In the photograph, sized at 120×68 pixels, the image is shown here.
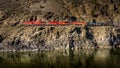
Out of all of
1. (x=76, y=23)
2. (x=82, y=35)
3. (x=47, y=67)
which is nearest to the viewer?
(x=47, y=67)

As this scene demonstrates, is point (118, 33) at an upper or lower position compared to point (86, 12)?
lower

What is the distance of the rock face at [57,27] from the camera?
129 metres

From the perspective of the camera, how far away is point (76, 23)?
14088 centimetres

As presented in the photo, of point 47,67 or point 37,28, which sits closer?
point 47,67

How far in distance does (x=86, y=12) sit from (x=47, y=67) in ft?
263

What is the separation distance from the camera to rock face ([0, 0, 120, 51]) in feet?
422

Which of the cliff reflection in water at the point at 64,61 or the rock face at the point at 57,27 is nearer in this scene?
the cliff reflection in water at the point at 64,61

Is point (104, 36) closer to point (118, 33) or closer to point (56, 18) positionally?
point (118, 33)

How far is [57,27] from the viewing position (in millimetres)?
137250

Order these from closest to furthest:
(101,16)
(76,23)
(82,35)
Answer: (82,35) → (76,23) → (101,16)

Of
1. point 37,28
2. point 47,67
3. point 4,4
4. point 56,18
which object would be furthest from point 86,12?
point 47,67

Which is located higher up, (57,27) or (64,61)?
(57,27)

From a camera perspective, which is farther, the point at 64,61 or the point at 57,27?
the point at 57,27

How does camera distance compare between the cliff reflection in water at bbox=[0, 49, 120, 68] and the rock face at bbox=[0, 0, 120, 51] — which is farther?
the rock face at bbox=[0, 0, 120, 51]
